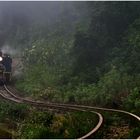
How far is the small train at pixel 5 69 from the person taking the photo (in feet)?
120

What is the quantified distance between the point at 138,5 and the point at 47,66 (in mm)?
11265

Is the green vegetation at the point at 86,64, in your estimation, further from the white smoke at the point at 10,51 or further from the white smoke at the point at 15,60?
the white smoke at the point at 10,51

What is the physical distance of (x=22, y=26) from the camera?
195ft

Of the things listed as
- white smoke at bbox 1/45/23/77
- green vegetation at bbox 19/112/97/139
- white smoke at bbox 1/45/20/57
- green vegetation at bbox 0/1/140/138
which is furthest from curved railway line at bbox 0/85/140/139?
white smoke at bbox 1/45/20/57

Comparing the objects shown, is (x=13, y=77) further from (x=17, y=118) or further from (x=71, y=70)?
(x=17, y=118)

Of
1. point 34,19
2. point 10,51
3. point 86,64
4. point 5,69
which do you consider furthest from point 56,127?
point 34,19

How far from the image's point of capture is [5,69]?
37.3 m

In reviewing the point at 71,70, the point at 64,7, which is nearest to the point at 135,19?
the point at 71,70

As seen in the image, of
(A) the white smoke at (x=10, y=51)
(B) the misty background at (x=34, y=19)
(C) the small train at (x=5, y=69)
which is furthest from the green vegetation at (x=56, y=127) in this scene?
(A) the white smoke at (x=10, y=51)

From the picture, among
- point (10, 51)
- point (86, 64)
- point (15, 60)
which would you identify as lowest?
point (86, 64)

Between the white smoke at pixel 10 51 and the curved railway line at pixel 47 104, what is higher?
the white smoke at pixel 10 51

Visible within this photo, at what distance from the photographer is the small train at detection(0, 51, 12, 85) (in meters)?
36.6

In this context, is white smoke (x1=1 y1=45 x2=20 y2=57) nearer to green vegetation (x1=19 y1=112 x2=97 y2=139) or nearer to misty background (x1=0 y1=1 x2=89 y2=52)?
misty background (x1=0 y1=1 x2=89 y2=52)

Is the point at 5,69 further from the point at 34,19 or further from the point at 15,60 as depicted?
the point at 34,19
